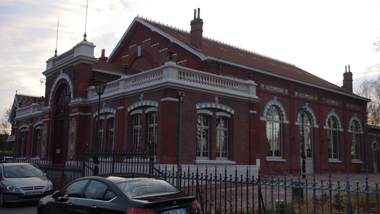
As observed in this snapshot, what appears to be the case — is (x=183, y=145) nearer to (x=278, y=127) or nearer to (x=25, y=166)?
(x=25, y=166)

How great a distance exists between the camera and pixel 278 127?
25688 mm

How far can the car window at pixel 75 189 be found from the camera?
309 inches

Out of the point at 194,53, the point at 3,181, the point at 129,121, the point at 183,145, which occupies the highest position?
the point at 194,53

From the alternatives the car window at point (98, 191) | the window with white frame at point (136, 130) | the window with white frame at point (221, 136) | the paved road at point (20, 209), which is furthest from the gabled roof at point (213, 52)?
the car window at point (98, 191)

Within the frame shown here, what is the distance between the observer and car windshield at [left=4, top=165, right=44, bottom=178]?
1403 centimetres

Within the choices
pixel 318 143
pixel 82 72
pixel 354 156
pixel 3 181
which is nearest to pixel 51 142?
pixel 82 72

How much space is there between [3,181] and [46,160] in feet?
44.3

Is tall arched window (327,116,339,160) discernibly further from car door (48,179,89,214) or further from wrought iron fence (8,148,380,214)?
car door (48,179,89,214)

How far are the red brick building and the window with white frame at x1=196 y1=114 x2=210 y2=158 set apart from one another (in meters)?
0.05

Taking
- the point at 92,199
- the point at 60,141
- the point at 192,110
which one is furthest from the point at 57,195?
the point at 60,141

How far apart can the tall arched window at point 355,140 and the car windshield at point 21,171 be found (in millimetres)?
27611

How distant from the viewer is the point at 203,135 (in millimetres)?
18797

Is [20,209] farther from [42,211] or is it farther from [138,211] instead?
[138,211]

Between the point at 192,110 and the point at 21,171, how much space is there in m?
8.34
